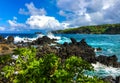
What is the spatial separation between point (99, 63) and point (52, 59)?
3472 cm

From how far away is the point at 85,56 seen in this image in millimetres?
47469

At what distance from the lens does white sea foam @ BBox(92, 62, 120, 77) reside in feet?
122

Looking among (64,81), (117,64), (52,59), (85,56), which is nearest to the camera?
(64,81)

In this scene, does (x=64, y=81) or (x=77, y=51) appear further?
(x=77, y=51)

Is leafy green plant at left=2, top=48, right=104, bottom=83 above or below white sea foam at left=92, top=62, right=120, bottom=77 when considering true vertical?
above

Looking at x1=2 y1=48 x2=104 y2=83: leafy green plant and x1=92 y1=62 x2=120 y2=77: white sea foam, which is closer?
x1=2 y1=48 x2=104 y2=83: leafy green plant

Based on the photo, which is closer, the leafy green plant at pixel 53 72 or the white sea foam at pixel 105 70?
the leafy green plant at pixel 53 72

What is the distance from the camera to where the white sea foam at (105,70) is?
122 ft

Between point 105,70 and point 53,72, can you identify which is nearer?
point 53,72

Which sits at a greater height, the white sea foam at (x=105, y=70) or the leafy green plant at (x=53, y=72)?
the leafy green plant at (x=53, y=72)

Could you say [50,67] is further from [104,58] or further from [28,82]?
[104,58]

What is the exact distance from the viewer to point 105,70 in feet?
130

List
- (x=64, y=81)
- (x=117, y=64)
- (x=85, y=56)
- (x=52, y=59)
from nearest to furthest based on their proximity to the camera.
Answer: (x=64, y=81) → (x=52, y=59) → (x=117, y=64) → (x=85, y=56)

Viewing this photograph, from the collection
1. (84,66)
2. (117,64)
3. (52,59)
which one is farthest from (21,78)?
(117,64)
